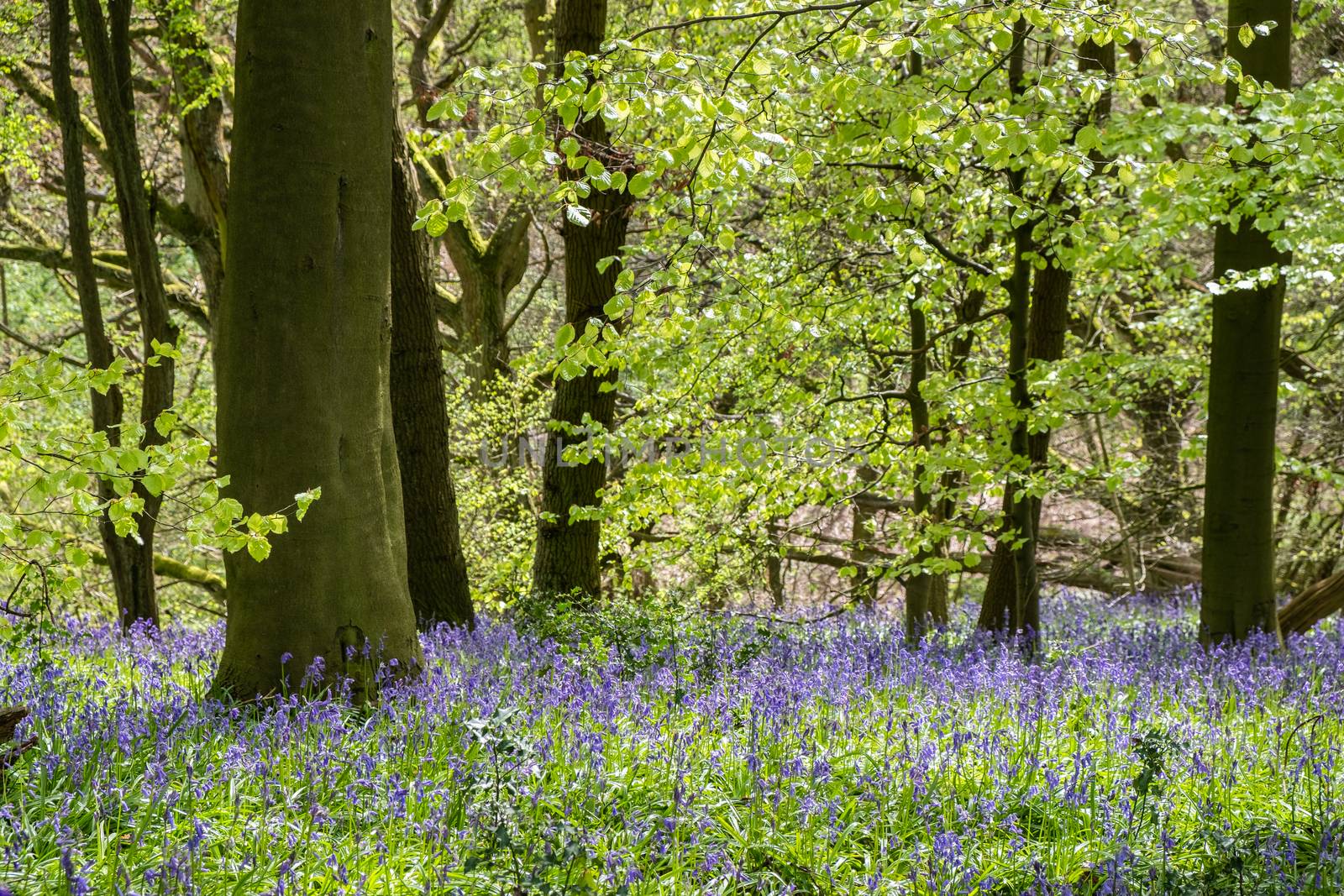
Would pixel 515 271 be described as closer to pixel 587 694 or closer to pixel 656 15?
pixel 656 15

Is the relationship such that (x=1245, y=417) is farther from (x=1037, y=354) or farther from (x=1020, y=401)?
(x=1037, y=354)

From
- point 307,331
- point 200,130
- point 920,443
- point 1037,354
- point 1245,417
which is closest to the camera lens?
point 307,331

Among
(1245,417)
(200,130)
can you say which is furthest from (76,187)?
(1245,417)

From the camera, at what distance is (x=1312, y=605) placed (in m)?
8.09

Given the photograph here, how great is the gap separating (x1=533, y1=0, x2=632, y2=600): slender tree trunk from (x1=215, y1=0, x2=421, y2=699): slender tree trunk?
11.8 ft

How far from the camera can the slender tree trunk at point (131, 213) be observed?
6.80m

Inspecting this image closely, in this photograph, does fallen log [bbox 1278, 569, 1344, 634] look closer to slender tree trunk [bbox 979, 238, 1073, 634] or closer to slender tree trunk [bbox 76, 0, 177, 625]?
slender tree trunk [bbox 979, 238, 1073, 634]

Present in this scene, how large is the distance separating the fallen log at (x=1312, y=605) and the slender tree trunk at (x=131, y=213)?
8207mm

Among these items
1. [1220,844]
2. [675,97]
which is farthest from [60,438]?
[1220,844]

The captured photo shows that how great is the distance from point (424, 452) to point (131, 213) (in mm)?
2509

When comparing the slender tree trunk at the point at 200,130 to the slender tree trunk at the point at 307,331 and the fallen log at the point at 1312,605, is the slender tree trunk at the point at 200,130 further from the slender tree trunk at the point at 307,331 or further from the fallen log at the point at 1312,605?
the fallen log at the point at 1312,605

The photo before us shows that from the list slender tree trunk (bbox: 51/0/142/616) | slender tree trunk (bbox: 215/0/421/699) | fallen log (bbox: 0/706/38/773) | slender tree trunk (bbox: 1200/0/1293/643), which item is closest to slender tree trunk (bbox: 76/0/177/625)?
slender tree trunk (bbox: 51/0/142/616)

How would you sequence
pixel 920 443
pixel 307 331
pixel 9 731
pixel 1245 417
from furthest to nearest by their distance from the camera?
pixel 920 443 → pixel 1245 417 → pixel 307 331 → pixel 9 731

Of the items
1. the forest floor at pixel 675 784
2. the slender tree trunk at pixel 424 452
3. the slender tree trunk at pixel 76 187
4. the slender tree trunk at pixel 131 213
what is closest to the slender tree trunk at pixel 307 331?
the forest floor at pixel 675 784
